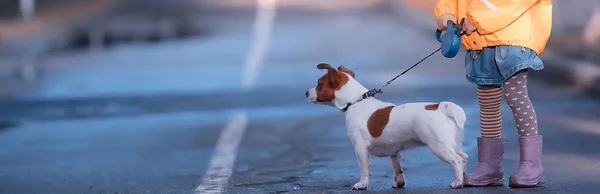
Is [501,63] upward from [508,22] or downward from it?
downward

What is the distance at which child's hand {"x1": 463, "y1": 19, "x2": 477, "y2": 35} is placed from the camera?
7.55 m

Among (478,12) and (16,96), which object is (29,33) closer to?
(16,96)

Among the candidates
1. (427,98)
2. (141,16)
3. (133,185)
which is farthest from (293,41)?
(133,185)

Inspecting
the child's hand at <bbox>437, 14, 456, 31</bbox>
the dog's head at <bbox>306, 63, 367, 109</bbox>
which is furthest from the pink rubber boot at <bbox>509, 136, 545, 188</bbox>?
the dog's head at <bbox>306, 63, 367, 109</bbox>

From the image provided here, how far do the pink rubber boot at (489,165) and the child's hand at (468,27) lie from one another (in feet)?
2.11

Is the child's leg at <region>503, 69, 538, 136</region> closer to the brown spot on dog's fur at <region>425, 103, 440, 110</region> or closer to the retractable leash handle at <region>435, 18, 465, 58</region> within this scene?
the retractable leash handle at <region>435, 18, 465, 58</region>

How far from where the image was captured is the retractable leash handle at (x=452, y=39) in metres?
7.54

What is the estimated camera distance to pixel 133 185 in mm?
8945

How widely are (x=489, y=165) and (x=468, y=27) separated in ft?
2.62

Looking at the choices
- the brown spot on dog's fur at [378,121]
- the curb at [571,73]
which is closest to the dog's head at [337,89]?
the brown spot on dog's fur at [378,121]

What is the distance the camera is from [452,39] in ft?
24.8

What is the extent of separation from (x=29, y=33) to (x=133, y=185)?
25173 mm

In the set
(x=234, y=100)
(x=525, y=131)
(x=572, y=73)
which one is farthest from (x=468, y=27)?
(x=572, y=73)

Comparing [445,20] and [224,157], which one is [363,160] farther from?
[224,157]
